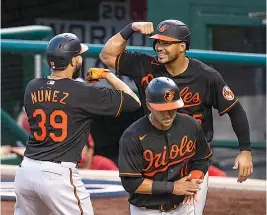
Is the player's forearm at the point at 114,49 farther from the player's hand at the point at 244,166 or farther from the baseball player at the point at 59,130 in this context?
the player's hand at the point at 244,166

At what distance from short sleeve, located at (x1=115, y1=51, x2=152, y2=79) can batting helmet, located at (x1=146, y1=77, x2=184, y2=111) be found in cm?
64

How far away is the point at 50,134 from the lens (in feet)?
17.0

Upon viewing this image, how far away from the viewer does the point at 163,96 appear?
477cm

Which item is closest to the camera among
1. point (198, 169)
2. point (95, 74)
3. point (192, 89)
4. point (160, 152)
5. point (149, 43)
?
point (160, 152)

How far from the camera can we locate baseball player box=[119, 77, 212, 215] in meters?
4.79

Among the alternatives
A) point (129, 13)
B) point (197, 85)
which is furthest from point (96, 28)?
point (197, 85)

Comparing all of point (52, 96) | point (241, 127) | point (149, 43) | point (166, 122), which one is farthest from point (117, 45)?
point (149, 43)

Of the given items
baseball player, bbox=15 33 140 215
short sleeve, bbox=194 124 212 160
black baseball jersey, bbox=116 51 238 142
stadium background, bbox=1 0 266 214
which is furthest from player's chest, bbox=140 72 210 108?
stadium background, bbox=1 0 266 214

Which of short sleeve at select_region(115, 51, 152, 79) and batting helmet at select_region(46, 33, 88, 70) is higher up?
batting helmet at select_region(46, 33, 88, 70)

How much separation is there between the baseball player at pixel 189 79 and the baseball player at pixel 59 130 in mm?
328

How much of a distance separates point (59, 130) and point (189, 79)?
2.64 feet

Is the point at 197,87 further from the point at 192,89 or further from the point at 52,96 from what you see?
the point at 52,96

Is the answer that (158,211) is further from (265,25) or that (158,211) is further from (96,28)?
(96,28)

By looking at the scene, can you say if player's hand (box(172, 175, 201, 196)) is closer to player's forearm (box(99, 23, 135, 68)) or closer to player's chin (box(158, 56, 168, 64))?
player's chin (box(158, 56, 168, 64))
